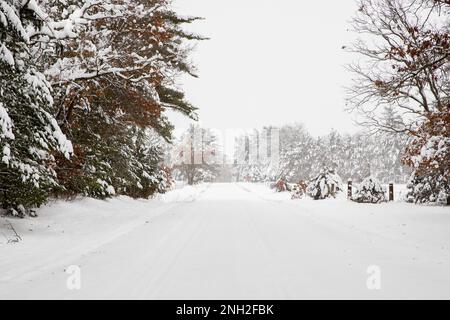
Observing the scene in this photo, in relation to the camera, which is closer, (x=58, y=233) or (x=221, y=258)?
(x=221, y=258)

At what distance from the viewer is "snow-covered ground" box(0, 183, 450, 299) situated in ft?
14.7

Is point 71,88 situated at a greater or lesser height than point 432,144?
greater

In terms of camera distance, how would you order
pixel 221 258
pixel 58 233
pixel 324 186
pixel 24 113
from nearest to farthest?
pixel 221 258, pixel 24 113, pixel 58 233, pixel 324 186

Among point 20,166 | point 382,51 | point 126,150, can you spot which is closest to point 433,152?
point 382,51

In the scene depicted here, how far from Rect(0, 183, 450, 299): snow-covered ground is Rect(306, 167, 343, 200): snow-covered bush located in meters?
12.0

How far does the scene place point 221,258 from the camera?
621cm

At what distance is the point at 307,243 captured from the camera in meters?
7.77

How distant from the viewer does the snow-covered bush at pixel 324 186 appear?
23.3 m

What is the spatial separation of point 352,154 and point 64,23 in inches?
3115

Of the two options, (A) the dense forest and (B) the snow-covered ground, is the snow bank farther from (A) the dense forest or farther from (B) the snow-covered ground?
(A) the dense forest

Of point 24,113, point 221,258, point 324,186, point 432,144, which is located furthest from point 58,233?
point 324,186

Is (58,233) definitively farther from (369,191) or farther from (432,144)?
(369,191)

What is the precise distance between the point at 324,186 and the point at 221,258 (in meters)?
18.4

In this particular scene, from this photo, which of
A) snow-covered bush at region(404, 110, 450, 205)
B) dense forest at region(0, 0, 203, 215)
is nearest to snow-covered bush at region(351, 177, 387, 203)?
snow-covered bush at region(404, 110, 450, 205)
